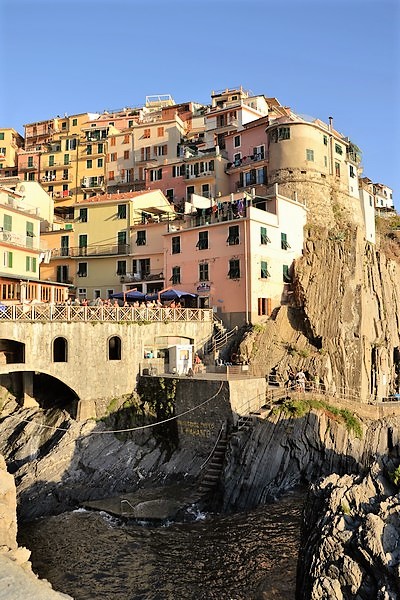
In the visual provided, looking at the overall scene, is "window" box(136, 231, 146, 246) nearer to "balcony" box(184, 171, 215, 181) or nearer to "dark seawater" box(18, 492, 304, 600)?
"balcony" box(184, 171, 215, 181)

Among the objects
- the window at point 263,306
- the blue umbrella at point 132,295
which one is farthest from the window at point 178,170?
the window at point 263,306

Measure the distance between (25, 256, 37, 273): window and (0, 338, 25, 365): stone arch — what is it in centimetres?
1006

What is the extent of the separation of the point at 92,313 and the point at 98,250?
20.4m

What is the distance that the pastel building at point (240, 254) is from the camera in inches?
1747

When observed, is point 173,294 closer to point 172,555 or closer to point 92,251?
point 92,251

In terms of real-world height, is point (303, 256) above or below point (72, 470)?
above

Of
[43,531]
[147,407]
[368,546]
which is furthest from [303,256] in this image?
[368,546]

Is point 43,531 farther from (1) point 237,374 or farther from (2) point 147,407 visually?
(1) point 237,374

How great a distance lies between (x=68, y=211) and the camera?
71.1m

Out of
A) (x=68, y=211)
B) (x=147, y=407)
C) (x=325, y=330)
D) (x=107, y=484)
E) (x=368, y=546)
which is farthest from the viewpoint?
(x=68, y=211)

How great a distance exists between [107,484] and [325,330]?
20.6 m

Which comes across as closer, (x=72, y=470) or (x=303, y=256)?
(x=72, y=470)

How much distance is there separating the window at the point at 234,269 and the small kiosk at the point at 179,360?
28.2ft

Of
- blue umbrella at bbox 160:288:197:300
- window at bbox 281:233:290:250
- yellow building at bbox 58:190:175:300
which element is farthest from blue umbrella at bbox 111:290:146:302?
window at bbox 281:233:290:250
